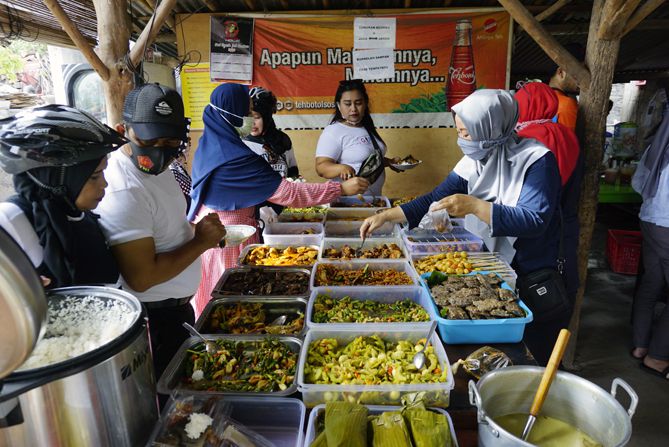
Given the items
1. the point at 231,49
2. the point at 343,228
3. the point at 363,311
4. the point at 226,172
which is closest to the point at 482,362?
the point at 363,311

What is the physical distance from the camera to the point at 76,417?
2.97ft

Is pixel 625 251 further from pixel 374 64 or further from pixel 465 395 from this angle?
pixel 465 395

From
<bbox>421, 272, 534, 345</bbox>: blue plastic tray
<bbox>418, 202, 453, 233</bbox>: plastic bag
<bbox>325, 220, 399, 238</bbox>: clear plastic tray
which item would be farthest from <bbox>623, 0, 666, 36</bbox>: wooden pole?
<bbox>421, 272, 534, 345</bbox>: blue plastic tray

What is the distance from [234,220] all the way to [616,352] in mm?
3812

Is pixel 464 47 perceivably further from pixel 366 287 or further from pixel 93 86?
pixel 93 86

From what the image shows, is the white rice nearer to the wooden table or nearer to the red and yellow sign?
the wooden table

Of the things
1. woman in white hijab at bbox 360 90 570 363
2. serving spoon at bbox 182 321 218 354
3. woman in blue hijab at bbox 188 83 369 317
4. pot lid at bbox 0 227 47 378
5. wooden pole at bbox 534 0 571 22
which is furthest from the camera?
wooden pole at bbox 534 0 571 22

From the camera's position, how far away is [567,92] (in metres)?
3.57

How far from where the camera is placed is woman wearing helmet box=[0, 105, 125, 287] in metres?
1.21

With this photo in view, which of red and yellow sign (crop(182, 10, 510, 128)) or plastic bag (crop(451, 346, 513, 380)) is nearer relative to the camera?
plastic bag (crop(451, 346, 513, 380))

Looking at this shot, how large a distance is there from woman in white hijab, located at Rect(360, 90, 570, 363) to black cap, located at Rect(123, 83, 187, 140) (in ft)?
4.25

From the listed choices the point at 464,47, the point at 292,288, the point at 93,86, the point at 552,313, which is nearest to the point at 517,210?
the point at 552,313

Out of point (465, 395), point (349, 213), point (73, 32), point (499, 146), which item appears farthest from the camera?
point (349, 213)

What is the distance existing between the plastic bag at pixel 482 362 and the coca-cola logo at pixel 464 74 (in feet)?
15.9
